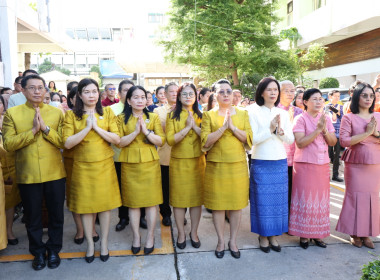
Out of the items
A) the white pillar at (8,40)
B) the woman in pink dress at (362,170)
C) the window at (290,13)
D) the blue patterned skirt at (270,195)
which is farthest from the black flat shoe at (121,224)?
the window at (290,13)

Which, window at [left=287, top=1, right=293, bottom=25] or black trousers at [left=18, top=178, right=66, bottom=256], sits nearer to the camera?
black trousers at [left=18, top=178, right=66, bottom=256]

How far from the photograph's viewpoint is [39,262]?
10.6 ft

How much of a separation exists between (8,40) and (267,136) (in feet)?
24.2

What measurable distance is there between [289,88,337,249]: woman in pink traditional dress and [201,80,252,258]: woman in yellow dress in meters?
0.67

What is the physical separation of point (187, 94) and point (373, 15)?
1072 centimetres

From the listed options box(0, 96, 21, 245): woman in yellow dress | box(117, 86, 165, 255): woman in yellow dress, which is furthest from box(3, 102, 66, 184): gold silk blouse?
box(117, 86, 165, 255): woman in yellow dress

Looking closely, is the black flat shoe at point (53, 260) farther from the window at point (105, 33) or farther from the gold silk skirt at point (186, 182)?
the window at point (105, 33)

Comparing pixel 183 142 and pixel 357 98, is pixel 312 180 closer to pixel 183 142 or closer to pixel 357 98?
pixel 357 98

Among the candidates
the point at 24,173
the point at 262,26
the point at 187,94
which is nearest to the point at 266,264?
the point at 187,94

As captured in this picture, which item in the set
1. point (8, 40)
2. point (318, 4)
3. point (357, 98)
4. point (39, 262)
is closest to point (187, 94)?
point (357, 98)

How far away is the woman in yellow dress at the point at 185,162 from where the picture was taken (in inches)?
138

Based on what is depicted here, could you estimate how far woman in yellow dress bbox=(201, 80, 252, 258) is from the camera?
3336 mm

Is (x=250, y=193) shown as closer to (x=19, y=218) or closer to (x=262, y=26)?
(x=19, y=218)

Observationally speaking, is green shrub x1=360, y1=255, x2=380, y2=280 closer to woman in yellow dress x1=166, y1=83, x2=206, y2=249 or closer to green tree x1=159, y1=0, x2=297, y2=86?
woman in yellow dress x1=166, y1=83, x2=206, y2=249
